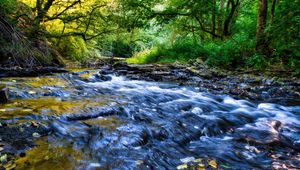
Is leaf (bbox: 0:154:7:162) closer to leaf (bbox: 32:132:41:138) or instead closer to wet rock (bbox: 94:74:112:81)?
leaf (bbox: 32:132:41:138)

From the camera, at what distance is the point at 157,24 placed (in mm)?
12742

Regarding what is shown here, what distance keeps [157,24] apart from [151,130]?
10119mm

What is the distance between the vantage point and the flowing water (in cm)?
247

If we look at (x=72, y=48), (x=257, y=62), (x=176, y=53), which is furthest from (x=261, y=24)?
(x=72, y=48)

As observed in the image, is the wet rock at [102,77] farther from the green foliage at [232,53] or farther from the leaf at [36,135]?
the leaf at [36,135]

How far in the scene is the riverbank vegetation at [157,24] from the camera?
24.8 ft

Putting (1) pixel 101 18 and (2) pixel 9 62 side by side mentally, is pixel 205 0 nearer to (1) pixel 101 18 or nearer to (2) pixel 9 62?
(1) pixel 101 18

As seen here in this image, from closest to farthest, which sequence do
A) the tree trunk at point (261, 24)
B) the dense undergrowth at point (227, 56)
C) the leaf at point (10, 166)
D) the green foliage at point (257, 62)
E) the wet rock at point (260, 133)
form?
the leaf at point (10, 166) → the wet rock at point (260, 133) → the dense undergrowth at point (227, 56) → the green foliage at point (257, 62) → the tree trunk at point (261, 24)

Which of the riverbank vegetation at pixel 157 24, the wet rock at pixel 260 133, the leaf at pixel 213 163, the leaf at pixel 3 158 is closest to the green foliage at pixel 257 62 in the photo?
the riverbank vegetation at pixel 157 24

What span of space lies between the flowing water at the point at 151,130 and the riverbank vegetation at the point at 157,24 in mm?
3231

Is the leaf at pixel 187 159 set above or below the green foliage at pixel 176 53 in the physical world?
below

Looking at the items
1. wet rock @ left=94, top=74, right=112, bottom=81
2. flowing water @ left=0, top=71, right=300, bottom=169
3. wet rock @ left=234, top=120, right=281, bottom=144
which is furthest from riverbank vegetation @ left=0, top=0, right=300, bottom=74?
wet rock @ left=234, top=120, right=281, bottom=144

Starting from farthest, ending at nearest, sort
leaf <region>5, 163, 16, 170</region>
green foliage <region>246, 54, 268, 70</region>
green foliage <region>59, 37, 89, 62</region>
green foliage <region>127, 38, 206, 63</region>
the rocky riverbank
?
green foliage <region>59, 37, 89, 62</region> < green foliage <region>127, 38, 206, 63</region> < green foliage <region>246, 54, 268, 70</region> < the rocky riverbank < leaf <region>5, 163, 16, 170</region>

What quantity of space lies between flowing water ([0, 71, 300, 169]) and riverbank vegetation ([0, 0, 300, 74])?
3231 mm
